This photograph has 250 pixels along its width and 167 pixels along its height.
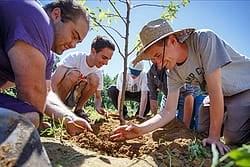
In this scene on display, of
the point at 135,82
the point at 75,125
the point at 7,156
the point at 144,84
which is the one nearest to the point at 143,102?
the point at 144,84

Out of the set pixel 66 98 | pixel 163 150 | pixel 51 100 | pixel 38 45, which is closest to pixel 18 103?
pixel 38 45

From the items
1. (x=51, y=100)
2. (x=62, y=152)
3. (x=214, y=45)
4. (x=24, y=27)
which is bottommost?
(x=62, y=152)

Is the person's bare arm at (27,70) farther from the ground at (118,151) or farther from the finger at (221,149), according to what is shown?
the finger at (221,149)

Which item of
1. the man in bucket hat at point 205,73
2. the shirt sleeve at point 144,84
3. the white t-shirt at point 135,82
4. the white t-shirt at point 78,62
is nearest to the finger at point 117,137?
the man in bucket hat at point 205,73

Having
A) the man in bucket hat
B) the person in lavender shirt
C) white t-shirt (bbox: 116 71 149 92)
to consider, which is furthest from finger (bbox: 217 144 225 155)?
white t-shirt (bbox: 116 71 149 92)

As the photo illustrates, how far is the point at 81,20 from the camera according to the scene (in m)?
2.07

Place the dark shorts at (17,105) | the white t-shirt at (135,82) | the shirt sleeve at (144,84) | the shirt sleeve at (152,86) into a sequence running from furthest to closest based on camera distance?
the white t-shirt at (135,82) < the shirt sleeve at (144,84) < the shirt sleeve at (152,86) < the dark shorts at (17,105)

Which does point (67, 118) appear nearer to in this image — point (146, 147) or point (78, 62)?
point (146, 147)

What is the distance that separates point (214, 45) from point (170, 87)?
61 cm

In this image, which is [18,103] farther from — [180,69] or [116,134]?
[180,69]

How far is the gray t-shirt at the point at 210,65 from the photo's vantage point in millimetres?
2160

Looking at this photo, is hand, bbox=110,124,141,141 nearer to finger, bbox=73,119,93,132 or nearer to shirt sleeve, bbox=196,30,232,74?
finger, bbox=73,119,93,132

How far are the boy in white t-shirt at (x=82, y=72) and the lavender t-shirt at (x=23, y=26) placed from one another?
1.96 m

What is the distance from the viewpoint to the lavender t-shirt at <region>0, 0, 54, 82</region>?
61.2 inches
